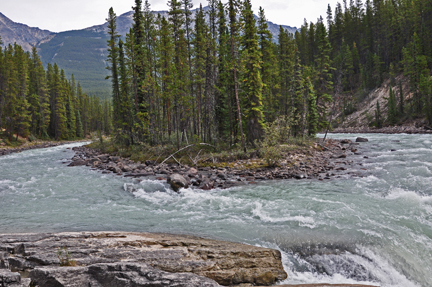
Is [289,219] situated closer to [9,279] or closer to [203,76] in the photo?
[9,279]

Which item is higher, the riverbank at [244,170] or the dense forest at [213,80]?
the dense forest at [213,80]

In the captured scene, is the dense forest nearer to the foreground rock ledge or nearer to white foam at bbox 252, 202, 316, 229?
white foam at bbox 252, 202, 316, 229

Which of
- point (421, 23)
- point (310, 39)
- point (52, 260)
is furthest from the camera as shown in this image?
point (310, 39)

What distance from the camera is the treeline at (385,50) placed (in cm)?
5069

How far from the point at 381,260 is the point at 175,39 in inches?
1106

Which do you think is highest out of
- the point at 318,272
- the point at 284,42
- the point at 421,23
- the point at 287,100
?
the point at 421,23

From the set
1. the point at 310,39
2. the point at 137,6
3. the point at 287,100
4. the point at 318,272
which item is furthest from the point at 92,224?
the point at 310,39

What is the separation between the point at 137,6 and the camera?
29844 millimetres

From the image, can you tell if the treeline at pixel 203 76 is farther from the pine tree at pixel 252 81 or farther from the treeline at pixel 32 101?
the treeline at pixel 32 101


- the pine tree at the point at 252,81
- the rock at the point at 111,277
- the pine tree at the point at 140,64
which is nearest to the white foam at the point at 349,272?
the rock at the point at 111,277

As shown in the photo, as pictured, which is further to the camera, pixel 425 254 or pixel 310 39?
pixel 310 39

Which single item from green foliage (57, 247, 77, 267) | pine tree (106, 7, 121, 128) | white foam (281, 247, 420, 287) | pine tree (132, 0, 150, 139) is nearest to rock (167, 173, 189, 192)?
white foam (281, 247, 420, 287)

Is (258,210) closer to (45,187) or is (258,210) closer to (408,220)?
(408,220)

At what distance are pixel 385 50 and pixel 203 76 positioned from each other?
72.8 m
